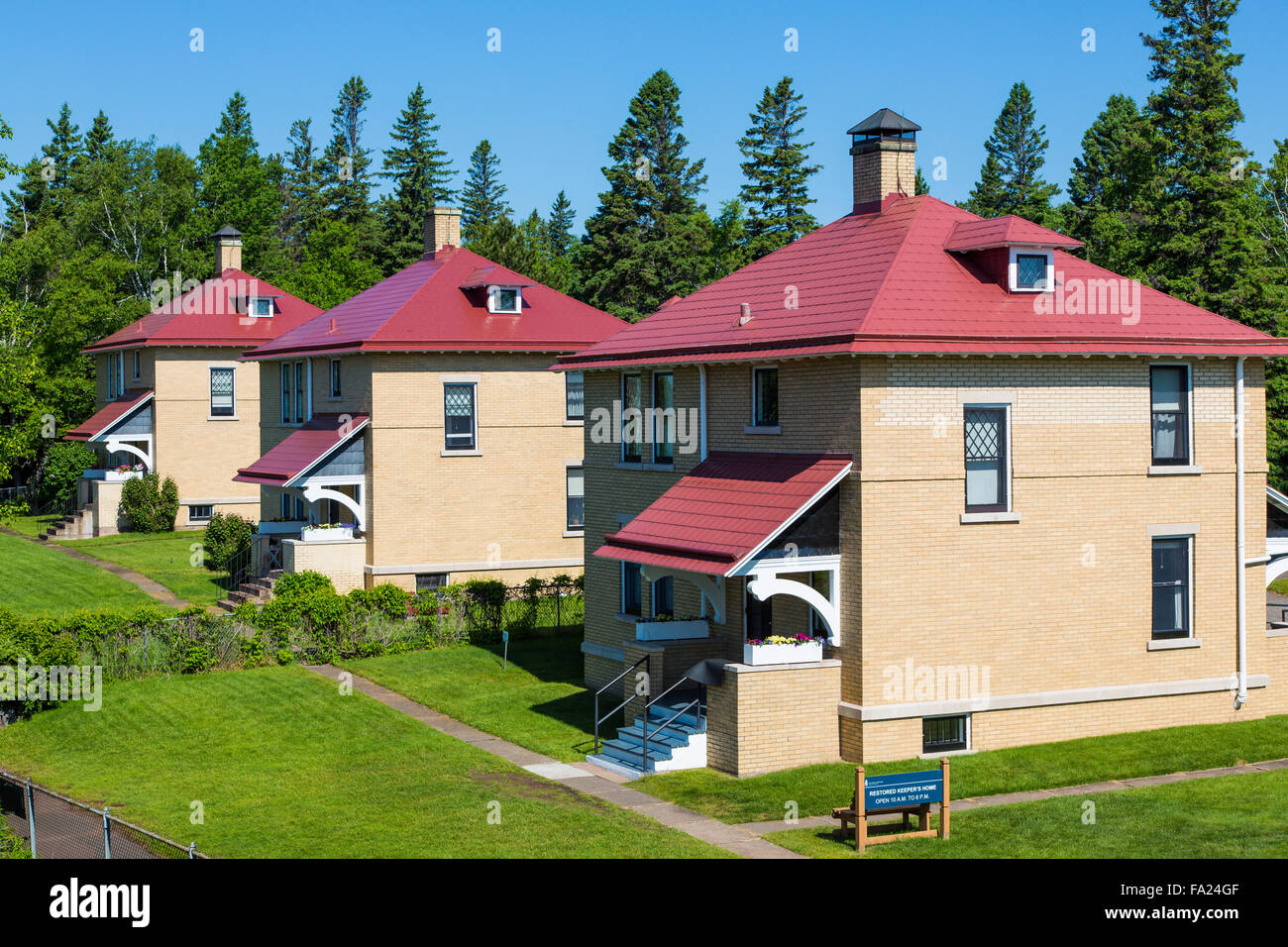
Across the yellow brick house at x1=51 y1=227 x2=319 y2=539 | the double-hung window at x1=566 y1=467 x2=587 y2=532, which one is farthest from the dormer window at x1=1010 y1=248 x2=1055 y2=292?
the yellow brick house at x1=51 y1=227 x2=319 y2=539

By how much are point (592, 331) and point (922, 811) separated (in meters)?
25.6

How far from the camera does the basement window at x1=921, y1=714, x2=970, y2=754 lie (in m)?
24.0

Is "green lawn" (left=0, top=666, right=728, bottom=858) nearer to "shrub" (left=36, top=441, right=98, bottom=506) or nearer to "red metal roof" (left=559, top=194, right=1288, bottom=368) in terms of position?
"red metal roof" (left=559, top=194, right=1288, bottom=368)

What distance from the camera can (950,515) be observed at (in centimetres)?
2391

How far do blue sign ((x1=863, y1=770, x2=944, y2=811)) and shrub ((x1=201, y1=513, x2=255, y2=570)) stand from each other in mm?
32352

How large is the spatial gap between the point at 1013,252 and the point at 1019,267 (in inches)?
12.6

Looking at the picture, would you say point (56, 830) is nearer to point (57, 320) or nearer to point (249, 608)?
point (249, 608)

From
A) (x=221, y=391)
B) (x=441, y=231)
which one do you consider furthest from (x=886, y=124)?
(x=221, y=391)

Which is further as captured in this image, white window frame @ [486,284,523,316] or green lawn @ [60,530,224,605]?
green lawn @ [60,530,224,605]

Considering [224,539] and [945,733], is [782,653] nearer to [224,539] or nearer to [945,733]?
[945,733]

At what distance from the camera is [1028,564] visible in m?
24.4

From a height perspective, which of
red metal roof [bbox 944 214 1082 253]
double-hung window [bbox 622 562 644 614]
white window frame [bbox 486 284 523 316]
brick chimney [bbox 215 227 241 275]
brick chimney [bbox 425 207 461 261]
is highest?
brick chimney [bbox 215 227 241 275]
